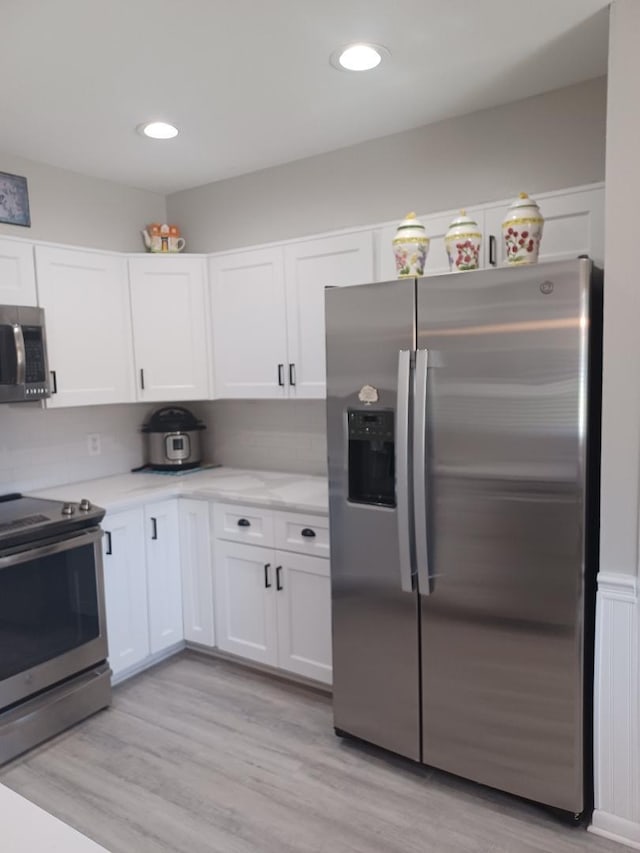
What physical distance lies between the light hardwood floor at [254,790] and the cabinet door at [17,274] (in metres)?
1.92

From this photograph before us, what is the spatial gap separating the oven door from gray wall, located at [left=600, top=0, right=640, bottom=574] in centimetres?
209

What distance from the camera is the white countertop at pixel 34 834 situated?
0.81 meters

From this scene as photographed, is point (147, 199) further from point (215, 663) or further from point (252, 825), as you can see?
point (252, 825)

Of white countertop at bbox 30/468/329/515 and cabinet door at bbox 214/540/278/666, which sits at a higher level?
white countertop at bbox 30/468/329/515

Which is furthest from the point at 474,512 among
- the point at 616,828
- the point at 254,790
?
the point at 254,790

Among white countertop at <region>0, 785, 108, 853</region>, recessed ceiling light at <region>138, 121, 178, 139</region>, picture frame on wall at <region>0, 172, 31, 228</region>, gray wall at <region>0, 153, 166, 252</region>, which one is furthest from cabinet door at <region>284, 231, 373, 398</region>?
white countertop at <region>0, 785, 108, 853</region>

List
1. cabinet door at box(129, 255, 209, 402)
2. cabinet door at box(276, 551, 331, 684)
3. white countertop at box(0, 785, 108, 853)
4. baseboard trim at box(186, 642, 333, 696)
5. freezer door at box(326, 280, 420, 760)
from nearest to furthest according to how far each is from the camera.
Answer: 1. white countertop at box(0, 785, 108, 853)
2. freezer door at box(326, 280, 420, 760)
3. cabinet door at box(276, 551, 331, 684)
4. baseboard trim at box(186, 642, 333, 696)
5. cabinet door at box(129, 255, 209, 402)

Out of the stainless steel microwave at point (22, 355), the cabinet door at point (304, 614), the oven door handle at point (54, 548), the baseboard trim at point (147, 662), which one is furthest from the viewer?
the baseboard trim at point (147, 662)

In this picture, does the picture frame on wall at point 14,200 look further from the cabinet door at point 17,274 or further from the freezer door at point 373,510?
the freezer door at point 373,510

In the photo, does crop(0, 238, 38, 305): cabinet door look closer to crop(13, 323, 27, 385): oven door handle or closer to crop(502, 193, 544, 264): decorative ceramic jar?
crop(13, 323, 27, 385): oven door handle

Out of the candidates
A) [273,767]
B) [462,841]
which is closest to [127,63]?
[273,767]

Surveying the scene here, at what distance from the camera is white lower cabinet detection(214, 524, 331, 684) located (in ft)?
9.25

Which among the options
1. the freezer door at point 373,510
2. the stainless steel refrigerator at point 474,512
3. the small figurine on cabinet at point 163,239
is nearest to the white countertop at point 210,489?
the freezer door at point 373,510

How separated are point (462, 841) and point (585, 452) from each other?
130cm
